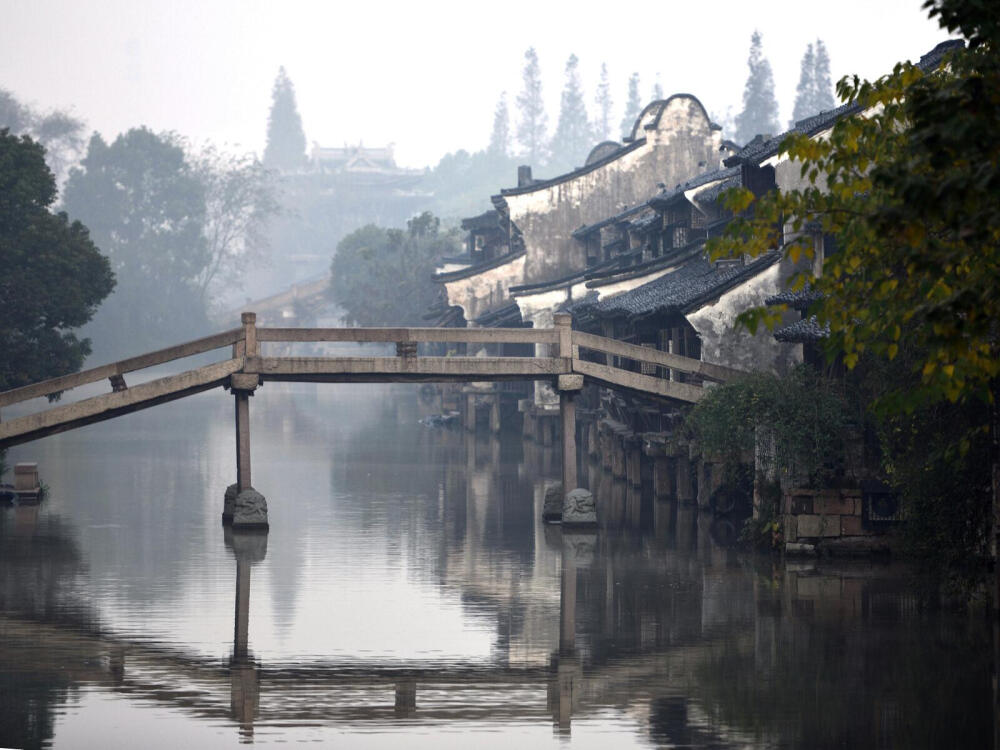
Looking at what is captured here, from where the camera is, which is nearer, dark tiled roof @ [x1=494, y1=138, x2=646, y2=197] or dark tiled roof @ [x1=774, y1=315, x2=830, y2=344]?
dark tiled roof @ [x1=774, y1=315, x2=830, y2=344]

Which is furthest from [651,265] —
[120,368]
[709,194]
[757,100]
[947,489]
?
[757,100]

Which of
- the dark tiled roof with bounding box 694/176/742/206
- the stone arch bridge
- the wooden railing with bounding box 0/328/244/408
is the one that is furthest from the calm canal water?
the dark tiled roof with bounding box 694/176/742/206

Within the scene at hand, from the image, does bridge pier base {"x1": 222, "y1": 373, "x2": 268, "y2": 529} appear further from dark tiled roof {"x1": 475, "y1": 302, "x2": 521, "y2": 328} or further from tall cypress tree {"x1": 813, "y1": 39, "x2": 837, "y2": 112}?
tall cypress tree {"x1": 813, "y1": 39, "x2": 837, "y2": 112}

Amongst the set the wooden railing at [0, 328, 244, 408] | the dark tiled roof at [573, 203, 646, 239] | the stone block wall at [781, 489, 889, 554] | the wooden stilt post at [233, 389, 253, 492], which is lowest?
the stone block wall at [781, 489, 889, 554]

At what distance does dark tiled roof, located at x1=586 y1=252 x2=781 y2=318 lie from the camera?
34.2 metres

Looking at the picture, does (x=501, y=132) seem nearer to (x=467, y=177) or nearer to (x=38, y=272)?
(x=467, y=177)

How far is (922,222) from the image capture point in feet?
39.0

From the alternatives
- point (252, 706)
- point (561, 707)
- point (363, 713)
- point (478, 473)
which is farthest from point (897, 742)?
point (478, 473)

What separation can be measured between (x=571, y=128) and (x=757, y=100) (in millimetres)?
64109

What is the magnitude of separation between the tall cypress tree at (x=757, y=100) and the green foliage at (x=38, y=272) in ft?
314

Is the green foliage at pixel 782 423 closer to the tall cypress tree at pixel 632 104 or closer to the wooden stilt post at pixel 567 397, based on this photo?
the wooden stilt post at pixel 567 397

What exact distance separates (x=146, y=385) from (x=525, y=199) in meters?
32.7

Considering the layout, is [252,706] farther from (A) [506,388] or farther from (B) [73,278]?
(A) [506,388]

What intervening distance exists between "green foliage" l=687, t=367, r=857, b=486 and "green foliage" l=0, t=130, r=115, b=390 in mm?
18322
